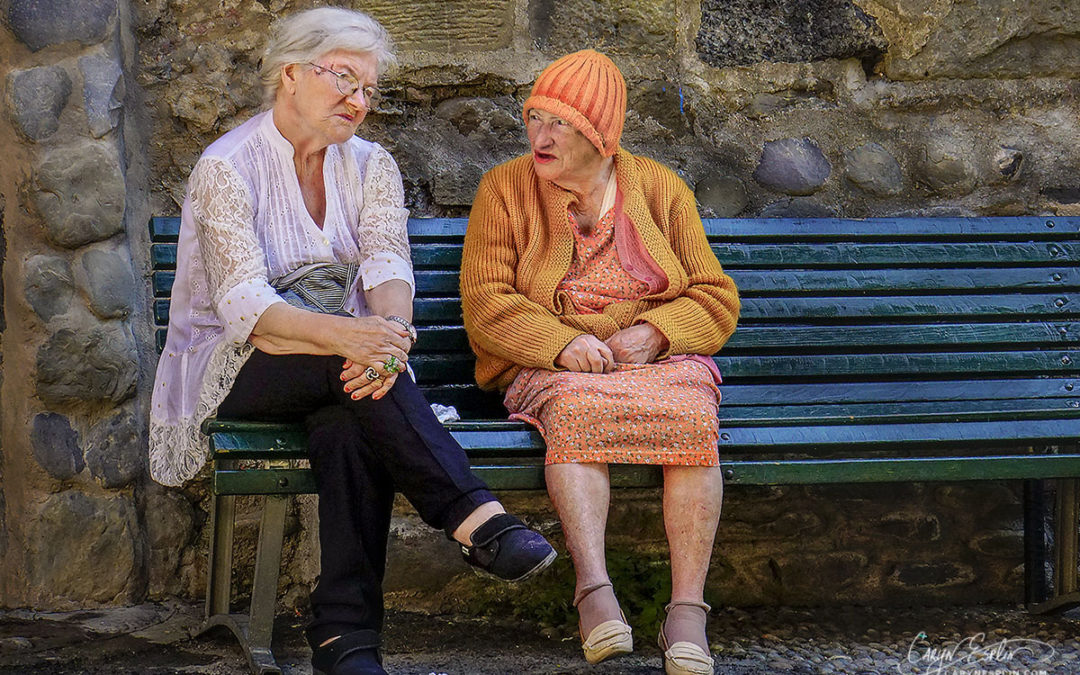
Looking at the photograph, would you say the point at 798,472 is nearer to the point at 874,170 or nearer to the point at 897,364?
the point at 897,364

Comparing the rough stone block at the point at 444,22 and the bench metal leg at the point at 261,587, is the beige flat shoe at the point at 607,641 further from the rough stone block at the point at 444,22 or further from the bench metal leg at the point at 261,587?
the rough stone block at the point at 444,22

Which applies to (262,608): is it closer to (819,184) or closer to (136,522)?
(136,522)

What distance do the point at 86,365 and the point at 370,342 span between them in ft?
3.13

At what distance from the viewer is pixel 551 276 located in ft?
10.2

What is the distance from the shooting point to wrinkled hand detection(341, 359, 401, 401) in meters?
2.60

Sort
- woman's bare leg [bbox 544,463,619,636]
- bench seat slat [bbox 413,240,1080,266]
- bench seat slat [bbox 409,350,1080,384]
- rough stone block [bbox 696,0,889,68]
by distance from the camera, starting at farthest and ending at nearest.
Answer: rough stone block [bbox 696,0,889,68] < bench seat slat [bbox 413,240,1080,266] < bench seat slat [bbox 409,350,1080,384] < woman's bare leg [bbox 544,463,619,636]

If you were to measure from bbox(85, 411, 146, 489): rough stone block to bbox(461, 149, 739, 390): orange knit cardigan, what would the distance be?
899mm

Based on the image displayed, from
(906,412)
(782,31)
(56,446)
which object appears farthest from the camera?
(782,31)

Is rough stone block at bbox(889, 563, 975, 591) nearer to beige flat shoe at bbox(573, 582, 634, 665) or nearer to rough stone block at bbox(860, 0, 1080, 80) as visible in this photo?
beige flat shoe at bbox(573, 582, 634, 665)

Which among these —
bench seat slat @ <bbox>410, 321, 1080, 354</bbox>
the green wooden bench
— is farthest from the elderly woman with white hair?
bench seat slat @ <bbox>410, 321, 1080, 354</bbox>

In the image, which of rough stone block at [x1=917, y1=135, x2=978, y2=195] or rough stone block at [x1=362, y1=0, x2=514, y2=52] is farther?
rough stone block at [x1=917, y1=135, x2=978, y2=195]

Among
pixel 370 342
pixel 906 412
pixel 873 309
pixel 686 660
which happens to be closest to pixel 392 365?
pixel 370 342

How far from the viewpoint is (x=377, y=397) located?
2613mm

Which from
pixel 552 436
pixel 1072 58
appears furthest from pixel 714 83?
pixel 552 436
